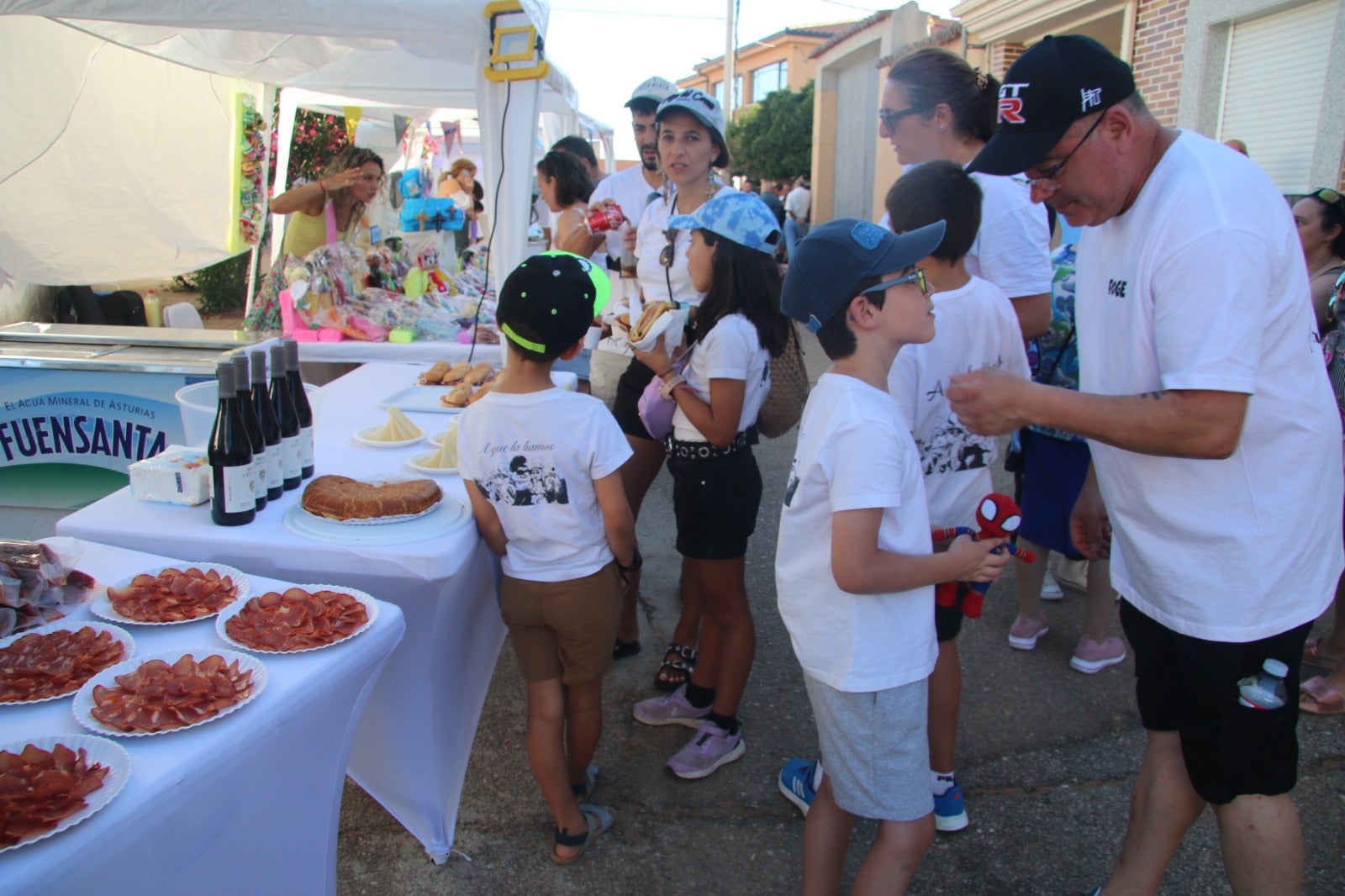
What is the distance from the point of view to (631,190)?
13.8 feet

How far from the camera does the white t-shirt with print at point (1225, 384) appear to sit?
1444 millimetres

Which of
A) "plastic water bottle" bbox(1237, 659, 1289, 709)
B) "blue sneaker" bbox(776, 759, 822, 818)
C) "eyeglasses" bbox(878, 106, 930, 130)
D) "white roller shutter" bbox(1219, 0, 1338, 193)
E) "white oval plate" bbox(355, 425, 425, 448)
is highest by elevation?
"white roller shutter" bbox(1219, 0, 1338, 193)

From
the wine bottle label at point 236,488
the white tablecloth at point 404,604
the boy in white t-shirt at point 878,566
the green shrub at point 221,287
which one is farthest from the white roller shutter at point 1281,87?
the green shrub at point 221,287

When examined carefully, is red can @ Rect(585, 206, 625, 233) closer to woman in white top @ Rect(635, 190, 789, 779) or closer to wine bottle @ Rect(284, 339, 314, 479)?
woman in white top @ Rect(635, 190, 789, 779)

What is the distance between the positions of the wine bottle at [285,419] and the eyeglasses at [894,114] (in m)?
1.98

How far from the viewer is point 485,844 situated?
2.40 metres

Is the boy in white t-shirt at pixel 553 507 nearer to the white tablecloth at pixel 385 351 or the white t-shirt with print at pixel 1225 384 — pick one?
the white t-shirt with print at pixel 1225 384

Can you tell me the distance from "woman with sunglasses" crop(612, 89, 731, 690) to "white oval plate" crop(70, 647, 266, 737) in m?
1.57

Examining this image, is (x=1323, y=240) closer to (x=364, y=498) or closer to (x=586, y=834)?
(x=586, y=834)

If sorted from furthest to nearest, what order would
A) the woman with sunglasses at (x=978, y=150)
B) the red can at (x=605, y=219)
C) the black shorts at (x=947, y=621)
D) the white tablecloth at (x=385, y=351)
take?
1. the white tablecloth at (x=385, y=351)
2. the red can at (x=605, y=219)
3. the woman with sunglasses at (x=978, y=150)
4. the black shorts at (x=947, y=621)

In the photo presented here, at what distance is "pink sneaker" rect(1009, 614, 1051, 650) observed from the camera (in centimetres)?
347

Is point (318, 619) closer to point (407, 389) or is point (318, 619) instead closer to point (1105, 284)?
point (1105, 284)

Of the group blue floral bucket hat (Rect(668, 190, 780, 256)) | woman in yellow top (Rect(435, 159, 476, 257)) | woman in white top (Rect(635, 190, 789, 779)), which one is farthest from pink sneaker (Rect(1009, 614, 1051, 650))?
woman in yellow top (Rect(435, 159, 476, 257))

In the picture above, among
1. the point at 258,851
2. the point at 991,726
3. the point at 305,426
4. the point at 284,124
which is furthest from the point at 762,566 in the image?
the point at 284,124
